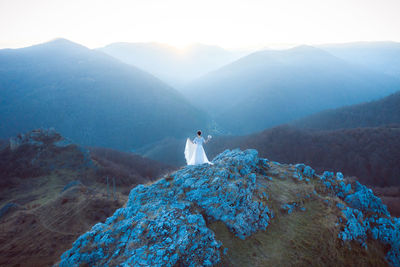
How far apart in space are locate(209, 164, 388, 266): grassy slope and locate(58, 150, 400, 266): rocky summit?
0.04m

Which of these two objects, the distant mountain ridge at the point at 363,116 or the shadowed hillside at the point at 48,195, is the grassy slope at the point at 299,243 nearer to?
the shadowed hillside at the point at 48,195

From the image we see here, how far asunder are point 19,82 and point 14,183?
108402 mm

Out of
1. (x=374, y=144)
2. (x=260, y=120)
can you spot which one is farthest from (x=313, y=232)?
(x=260, y=120)

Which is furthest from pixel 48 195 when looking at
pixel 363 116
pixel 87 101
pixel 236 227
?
pixel 363 116

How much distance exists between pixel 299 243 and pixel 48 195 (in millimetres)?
27115

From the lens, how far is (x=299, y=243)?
918 centimetres

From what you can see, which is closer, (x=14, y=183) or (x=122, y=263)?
(x=122, y=263)

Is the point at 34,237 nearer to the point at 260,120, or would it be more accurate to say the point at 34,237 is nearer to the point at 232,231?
the point at 232,231

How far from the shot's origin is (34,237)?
15.5 m

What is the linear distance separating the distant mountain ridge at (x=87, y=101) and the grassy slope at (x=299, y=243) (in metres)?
94.7

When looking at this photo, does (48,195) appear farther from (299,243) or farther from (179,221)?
(299,243)

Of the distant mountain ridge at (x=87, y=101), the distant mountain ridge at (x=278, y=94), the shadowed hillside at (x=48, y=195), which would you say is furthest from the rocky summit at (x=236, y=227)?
the distant mountain ridge at (x=278, y=94)

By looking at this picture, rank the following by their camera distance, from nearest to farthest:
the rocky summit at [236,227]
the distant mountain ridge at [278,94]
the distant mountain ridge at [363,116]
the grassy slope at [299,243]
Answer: the rocky summit at [236,227] → the grassy slope at [299,243] → the distant mountain ridge at [363,116] → the distant mountain ridge at [278,94]

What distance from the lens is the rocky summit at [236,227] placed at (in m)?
8.02
